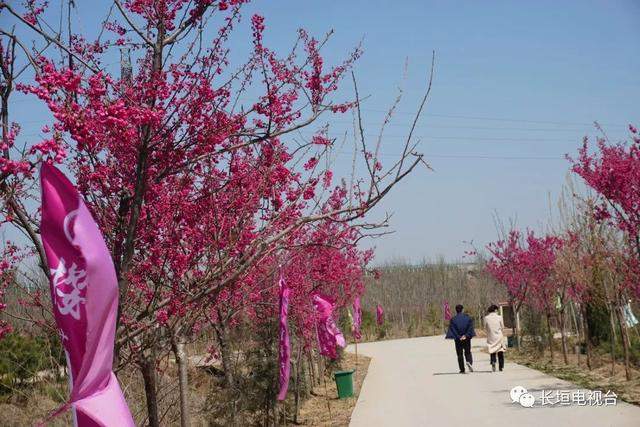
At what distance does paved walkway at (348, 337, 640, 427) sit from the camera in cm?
996

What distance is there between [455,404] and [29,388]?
22.9 ft

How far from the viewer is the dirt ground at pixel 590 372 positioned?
12.2 m

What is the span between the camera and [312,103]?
18.2 ft

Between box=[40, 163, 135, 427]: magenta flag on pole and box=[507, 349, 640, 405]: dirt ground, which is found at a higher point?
box=[40, 163, 135, 427]: magenta flag on pole

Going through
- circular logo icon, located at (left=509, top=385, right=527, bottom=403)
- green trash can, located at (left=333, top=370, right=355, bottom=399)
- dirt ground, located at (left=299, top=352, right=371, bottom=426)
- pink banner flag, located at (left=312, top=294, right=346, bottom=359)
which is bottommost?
dirt ground, located at (left=299, top=352, right=371, bottom=426)

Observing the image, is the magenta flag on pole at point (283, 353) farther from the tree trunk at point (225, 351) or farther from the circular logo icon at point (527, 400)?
the circular logo icon at point (527, 400)

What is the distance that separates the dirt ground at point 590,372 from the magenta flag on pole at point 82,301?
8964 mm

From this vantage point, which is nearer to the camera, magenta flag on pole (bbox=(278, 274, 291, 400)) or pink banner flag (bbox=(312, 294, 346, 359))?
magenta flag on pole (bbox=(278, 274, 291, 400))

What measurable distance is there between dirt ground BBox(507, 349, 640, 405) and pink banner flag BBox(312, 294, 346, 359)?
4352mm

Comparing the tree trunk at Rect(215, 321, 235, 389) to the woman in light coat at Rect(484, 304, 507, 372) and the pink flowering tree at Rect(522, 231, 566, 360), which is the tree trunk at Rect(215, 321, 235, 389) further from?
the pink flowering tree at Rect(522, 231, 566, 360)

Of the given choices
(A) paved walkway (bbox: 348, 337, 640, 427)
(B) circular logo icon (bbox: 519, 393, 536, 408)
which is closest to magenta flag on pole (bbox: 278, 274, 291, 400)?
(A) paved walkway (bbox: 348, 337, 640, 427)

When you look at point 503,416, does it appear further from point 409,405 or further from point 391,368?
point 391,368

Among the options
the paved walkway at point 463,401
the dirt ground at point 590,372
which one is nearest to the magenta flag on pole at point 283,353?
the paved walkway at point 463,401

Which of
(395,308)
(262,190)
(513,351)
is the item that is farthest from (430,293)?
(262,190)
